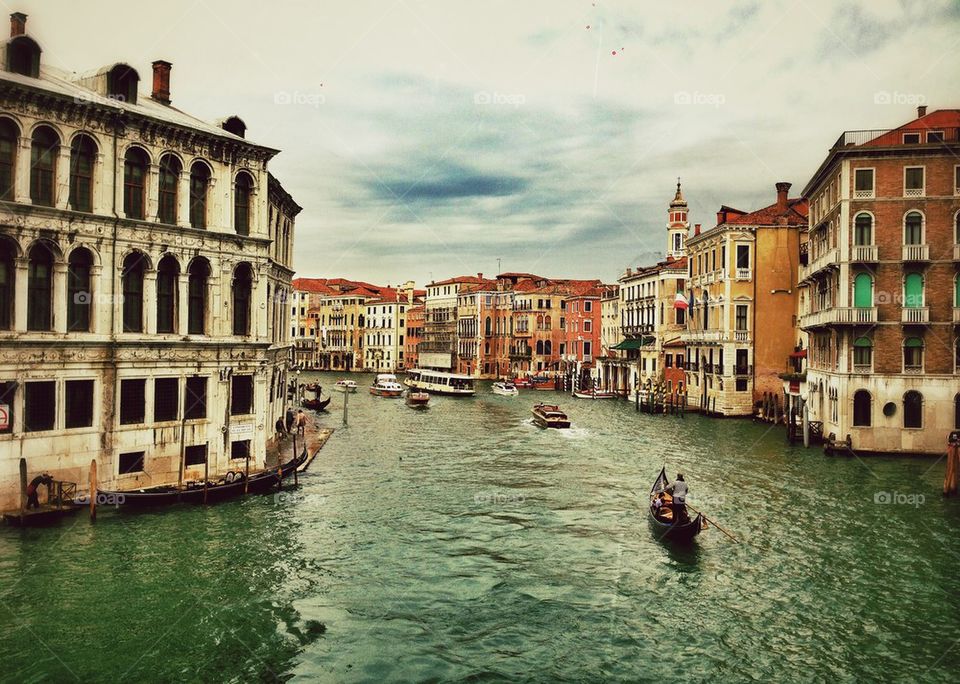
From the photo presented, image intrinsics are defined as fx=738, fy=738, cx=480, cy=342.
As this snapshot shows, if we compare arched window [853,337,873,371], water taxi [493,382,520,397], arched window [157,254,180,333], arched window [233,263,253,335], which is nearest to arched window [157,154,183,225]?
arched window [157,254,180,333]

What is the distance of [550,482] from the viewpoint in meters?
26.7

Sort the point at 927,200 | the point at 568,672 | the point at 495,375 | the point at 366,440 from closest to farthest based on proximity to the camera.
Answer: the point at 568,672, the point at 927,200, the point at 366,440, the point at 495,375

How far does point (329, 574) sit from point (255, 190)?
12698mm

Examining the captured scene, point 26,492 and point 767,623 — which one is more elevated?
point 26,492

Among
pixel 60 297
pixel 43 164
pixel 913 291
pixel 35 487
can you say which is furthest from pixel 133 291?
pixel 913 291

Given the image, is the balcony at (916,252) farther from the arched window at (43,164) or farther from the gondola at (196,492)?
the arched window at (43,164)

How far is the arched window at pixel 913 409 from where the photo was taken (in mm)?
30312

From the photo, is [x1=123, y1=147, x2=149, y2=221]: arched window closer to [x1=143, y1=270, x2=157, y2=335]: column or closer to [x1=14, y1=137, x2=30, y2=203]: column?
[x1=143, y1=270, x2=157, y2=335]: column

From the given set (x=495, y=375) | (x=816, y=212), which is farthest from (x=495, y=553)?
(x=495, y=375)

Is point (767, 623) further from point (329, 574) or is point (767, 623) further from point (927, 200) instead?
point (927, 200)

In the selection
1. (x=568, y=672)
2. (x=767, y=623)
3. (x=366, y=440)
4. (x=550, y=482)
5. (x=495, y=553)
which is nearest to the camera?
(x=568, y=672)

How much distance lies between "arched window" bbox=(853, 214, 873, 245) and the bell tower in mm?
59587

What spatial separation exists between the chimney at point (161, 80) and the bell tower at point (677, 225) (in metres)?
72.6

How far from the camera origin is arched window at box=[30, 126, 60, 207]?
1856cm
